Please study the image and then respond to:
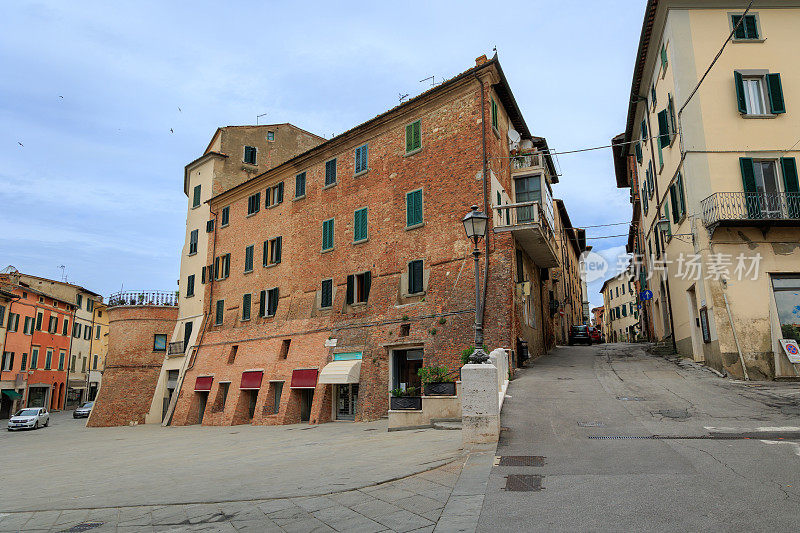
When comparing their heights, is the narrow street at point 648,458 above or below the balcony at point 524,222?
below

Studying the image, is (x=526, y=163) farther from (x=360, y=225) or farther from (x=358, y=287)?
(x=358, y=287)

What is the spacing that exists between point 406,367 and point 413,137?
33.1 feet

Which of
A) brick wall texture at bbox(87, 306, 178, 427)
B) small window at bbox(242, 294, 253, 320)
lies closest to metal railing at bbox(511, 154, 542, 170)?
small window at bbox(242, 294, 253, 320)

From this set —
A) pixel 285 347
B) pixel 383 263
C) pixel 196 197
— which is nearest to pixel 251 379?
pixel 285 347

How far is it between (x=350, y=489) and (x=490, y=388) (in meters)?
3.54

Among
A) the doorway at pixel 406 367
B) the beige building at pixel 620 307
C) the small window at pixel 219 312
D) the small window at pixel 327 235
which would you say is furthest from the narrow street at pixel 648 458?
the beige building at pixel 620 307

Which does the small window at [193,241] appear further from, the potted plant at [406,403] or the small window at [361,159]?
the potted plant at [406,403]

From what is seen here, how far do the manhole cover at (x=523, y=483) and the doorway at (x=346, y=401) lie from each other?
54.1 ft

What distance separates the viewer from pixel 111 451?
1870 cm

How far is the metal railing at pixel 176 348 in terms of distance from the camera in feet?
111

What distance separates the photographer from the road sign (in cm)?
1638

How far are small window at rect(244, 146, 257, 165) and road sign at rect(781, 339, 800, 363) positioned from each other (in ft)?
105

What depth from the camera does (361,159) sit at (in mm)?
25766

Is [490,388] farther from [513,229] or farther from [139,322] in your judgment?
[139,322]
